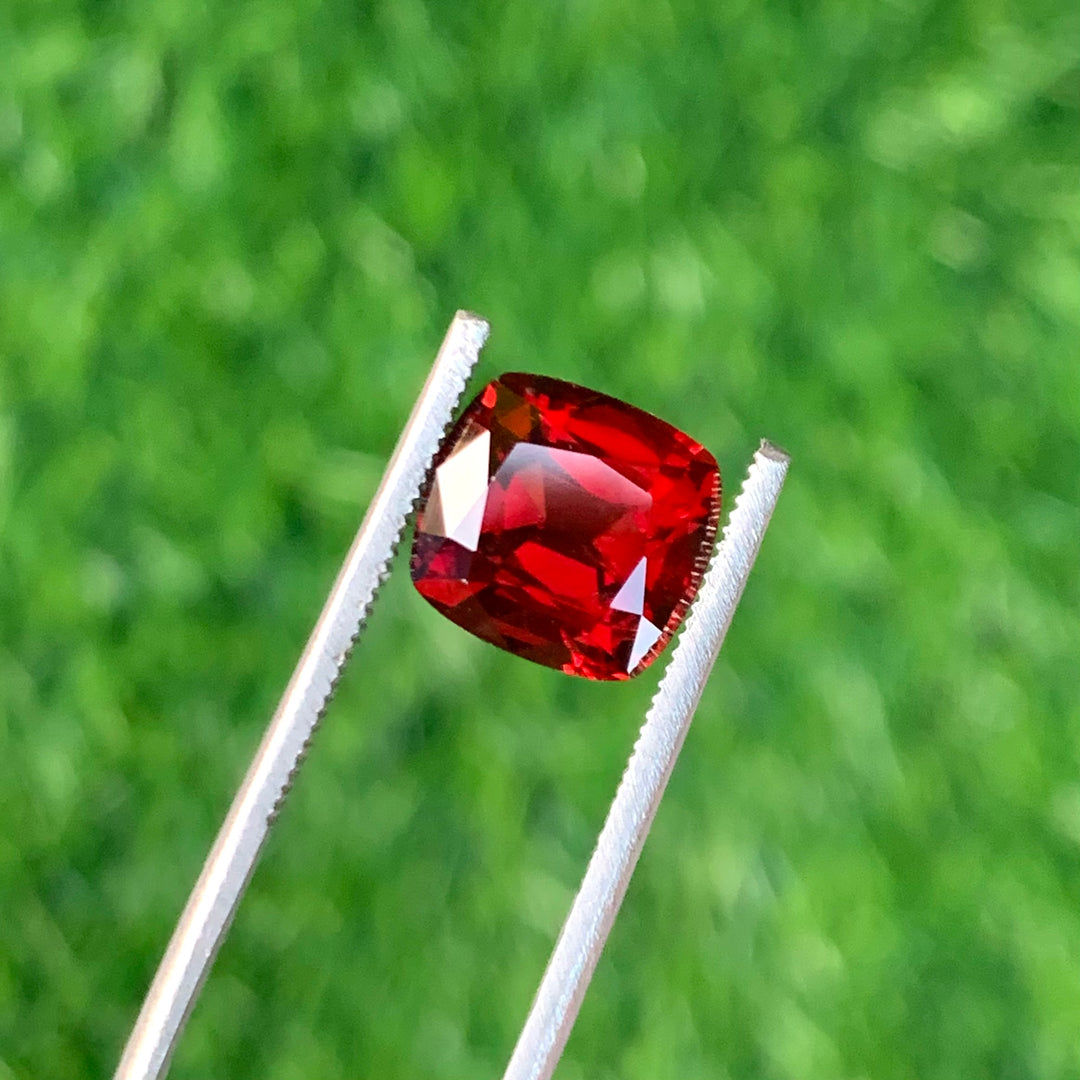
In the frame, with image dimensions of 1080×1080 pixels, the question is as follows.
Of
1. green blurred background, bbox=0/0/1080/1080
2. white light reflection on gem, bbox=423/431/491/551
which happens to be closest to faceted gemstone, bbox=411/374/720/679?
white light reflection on gem, bbox=423/431/491/551

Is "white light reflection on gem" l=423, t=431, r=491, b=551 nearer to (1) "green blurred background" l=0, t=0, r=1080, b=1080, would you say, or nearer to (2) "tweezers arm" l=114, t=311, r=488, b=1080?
(2) "tweezers arm" l=114, t=311, r=488, b=1080

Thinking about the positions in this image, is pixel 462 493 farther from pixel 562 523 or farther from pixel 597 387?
pixel 597 387

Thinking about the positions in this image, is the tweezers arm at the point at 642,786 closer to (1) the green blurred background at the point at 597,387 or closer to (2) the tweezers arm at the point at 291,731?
(2) the tweezers arm at the point at 291,731

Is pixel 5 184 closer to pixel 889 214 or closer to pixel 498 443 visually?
pixel 498 443

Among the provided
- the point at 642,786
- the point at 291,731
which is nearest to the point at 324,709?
the point at 291,731

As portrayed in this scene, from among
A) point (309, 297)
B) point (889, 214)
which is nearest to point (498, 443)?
point (309, 297)

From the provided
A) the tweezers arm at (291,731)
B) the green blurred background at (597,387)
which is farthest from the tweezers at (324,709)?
the green blurred background at (597,387)
